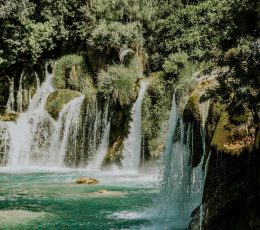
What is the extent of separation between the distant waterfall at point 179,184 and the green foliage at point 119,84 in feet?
35.6

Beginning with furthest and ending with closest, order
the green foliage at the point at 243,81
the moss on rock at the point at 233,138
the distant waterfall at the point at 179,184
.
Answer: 1. the distant waterfall at the point at 179,184
2. the moss on rock at the point at 233,138
3. the green foliage at the point at 243,81

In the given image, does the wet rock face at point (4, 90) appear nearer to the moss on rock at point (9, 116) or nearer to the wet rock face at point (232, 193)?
the moss on rock at point (9, 116)

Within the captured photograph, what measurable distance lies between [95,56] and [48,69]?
3050 mm

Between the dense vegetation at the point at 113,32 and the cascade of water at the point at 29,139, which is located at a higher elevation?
the dense vegetation at the point at 113,32

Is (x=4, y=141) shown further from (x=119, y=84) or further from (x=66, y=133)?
(x=119, y=84)

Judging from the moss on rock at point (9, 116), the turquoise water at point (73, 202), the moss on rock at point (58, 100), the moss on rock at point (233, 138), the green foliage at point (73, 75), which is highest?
the green foliage at point (73, 75)

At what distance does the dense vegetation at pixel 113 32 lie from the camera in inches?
1029

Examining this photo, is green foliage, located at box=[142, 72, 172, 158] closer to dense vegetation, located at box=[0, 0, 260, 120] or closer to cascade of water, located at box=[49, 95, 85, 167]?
dense vegetation, located at box=[0, 0, 260, 120]

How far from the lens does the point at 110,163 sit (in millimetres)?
24125

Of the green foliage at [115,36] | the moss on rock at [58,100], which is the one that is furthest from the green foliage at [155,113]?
the moss on rock at [58,100]

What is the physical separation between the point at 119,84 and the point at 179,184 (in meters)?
12.2

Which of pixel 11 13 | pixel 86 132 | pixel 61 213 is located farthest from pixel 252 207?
pixel 11 13

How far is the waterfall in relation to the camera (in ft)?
77.8

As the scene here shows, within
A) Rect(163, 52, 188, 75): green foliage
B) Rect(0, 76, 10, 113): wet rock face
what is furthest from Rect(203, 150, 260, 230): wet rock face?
Rect(0, 76, 10, 113): wet rock face
